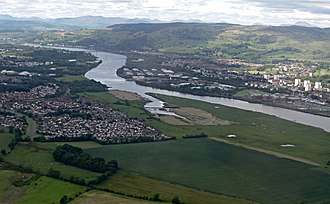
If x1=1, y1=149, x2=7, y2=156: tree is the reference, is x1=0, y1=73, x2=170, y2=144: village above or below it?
below

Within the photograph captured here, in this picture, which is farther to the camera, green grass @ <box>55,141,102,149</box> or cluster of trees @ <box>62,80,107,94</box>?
cluster of trees @ <box>62,80,107,94</box>

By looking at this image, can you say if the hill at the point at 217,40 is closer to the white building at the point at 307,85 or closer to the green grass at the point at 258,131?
the white building at the point at 307,85

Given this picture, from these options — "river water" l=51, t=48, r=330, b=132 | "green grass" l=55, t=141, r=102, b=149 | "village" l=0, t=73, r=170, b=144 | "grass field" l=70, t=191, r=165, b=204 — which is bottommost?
"river water" l=51, t=48, r=330, b=132

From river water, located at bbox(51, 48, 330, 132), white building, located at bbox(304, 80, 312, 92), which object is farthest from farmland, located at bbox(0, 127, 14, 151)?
white building, located at bbox(304, 80, 312, 92)

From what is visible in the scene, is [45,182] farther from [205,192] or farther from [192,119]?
[192,119]

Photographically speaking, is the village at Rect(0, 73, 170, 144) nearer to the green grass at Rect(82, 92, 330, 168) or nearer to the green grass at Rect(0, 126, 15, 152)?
the green grass at Rect(0, 126, 15, 152)

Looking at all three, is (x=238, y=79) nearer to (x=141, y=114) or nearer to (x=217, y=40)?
(x=141, y=114)

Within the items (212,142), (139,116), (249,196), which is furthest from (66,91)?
(249,196)
